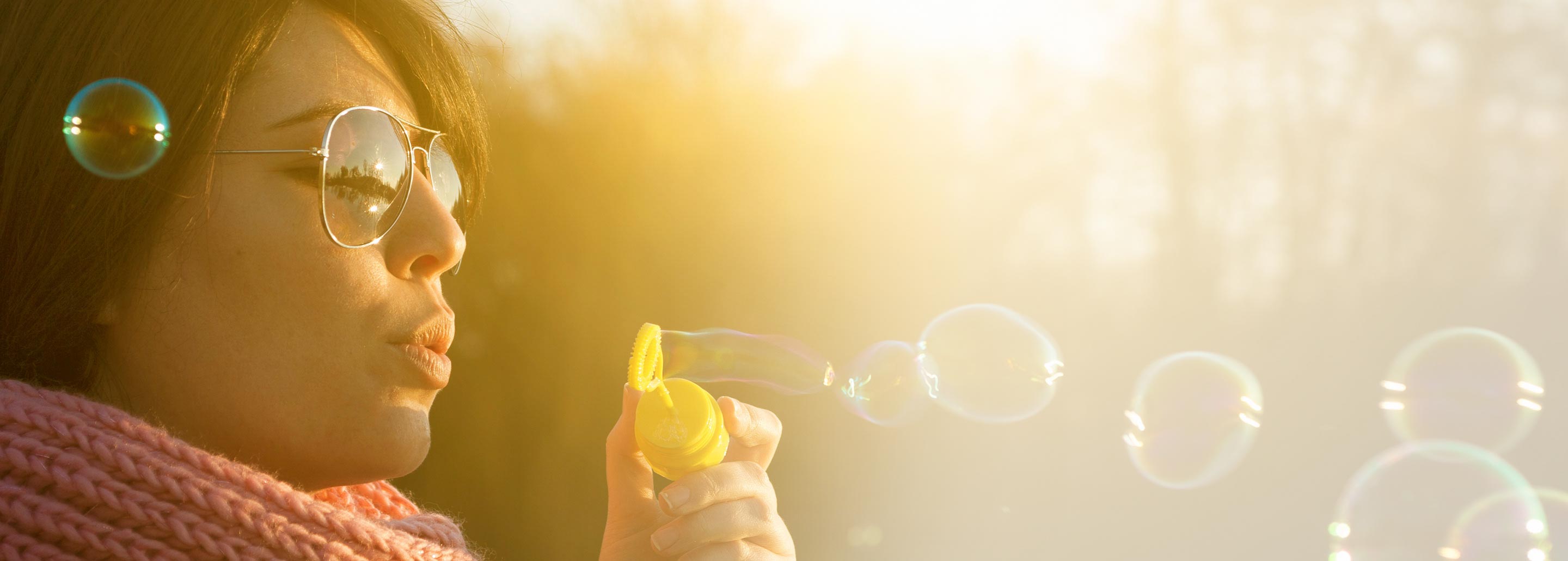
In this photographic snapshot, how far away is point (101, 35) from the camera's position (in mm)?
889

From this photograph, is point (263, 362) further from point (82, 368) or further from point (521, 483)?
point (521, 483)

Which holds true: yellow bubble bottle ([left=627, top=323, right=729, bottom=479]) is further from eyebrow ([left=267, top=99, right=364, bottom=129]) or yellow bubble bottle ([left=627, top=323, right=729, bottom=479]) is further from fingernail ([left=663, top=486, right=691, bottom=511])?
eyebrow ([left=267, top=99, right=364, bottom=129])

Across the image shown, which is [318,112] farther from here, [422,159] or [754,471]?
[754,471]

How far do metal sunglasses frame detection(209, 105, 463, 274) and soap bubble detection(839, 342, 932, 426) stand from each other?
3.61 ft

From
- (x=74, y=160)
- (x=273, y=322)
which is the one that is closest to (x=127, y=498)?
(x=273, y=322)

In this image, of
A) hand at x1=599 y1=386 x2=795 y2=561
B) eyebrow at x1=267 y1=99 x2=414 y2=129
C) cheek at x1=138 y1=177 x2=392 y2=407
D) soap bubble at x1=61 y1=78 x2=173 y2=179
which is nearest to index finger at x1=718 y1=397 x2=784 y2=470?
hand at x1=599 y1=386 x2=795 y2=561

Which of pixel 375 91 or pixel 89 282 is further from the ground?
pixel 375 91

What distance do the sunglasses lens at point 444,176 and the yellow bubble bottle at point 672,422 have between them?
1.04 ft

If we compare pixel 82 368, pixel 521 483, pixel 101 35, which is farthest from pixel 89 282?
pixel 521 483

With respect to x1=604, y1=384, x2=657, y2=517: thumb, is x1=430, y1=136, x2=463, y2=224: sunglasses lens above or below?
above

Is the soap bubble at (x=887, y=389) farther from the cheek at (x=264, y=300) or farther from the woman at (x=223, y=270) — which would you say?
the cheek at (x=264, y=300)

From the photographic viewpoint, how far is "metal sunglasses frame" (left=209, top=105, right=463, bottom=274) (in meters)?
0.91

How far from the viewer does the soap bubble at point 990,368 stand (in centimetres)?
211

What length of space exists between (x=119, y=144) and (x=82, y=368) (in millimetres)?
242
